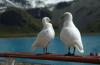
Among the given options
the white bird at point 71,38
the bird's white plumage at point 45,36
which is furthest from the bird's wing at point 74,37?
the bird's white plumage at point 45,36

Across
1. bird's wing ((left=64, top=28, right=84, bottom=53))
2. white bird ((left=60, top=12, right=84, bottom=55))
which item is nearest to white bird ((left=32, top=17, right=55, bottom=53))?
white bird ((left=60, top=12, right=84, bottom=55))

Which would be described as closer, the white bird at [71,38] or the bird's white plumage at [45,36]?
the white bird at [71,38]

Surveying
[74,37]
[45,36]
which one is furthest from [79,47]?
[45,36]

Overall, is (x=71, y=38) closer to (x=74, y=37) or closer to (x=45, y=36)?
(x=74, y=37)

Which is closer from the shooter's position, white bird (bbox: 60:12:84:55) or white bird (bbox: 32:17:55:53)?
white bird (bbox: 60:12:84:55)

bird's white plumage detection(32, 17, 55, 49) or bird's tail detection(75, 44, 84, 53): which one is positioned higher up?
bird's white plumage detection(32, 17, 55, 49)

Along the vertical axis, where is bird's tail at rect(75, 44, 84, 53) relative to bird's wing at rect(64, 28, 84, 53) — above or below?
below

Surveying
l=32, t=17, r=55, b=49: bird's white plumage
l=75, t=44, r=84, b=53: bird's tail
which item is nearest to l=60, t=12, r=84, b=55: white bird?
l=75, t=44, r=84, b=53: bird's tail

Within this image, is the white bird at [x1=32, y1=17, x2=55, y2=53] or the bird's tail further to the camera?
the white bird at [x1=32, y1=17, x2=55, y2=53]

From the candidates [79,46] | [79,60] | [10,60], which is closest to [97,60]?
[79,60]

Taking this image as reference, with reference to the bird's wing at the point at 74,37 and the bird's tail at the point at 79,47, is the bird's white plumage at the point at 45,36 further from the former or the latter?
the bird's tail at the point at 79,47

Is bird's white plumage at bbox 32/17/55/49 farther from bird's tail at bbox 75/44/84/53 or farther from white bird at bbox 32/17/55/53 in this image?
bird's tail at bbox 75/44/84/53

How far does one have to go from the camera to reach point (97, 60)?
177 inches

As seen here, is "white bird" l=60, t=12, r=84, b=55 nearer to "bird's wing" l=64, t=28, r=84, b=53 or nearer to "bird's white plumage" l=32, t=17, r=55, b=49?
"bird's wing" l=64, t=28, r=84, b=53
